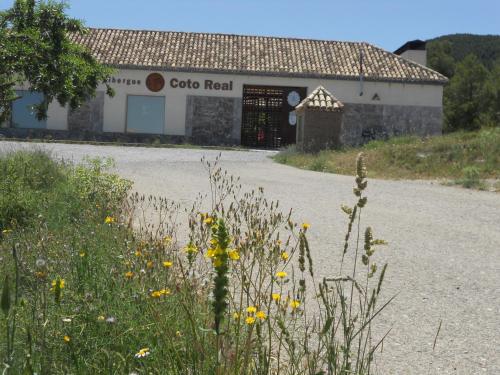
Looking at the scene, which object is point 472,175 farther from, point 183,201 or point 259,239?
point 259,239

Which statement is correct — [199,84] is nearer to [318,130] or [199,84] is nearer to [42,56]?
[318,130]

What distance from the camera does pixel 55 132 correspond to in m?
33.2

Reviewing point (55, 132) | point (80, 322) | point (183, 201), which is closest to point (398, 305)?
point (80, 322)

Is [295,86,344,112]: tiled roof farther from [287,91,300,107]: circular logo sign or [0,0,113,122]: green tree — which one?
[0,0,113,122]: green tree

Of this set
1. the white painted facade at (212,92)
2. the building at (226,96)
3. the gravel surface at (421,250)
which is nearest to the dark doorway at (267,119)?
the building at (226,96)

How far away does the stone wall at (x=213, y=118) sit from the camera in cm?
3347

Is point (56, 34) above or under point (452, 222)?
above

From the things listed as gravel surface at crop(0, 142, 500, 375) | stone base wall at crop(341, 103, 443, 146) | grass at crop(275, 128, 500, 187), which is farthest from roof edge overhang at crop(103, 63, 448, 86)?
gravel surface at crop(0, 142, 500, 375)

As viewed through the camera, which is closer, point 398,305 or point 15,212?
point 398,305

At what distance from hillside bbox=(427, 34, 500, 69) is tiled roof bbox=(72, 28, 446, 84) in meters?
47.4

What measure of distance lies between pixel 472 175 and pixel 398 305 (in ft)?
34.9

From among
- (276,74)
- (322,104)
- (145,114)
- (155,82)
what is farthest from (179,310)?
(145,114)

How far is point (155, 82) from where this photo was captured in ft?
110

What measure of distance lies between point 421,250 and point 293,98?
27.3 m
